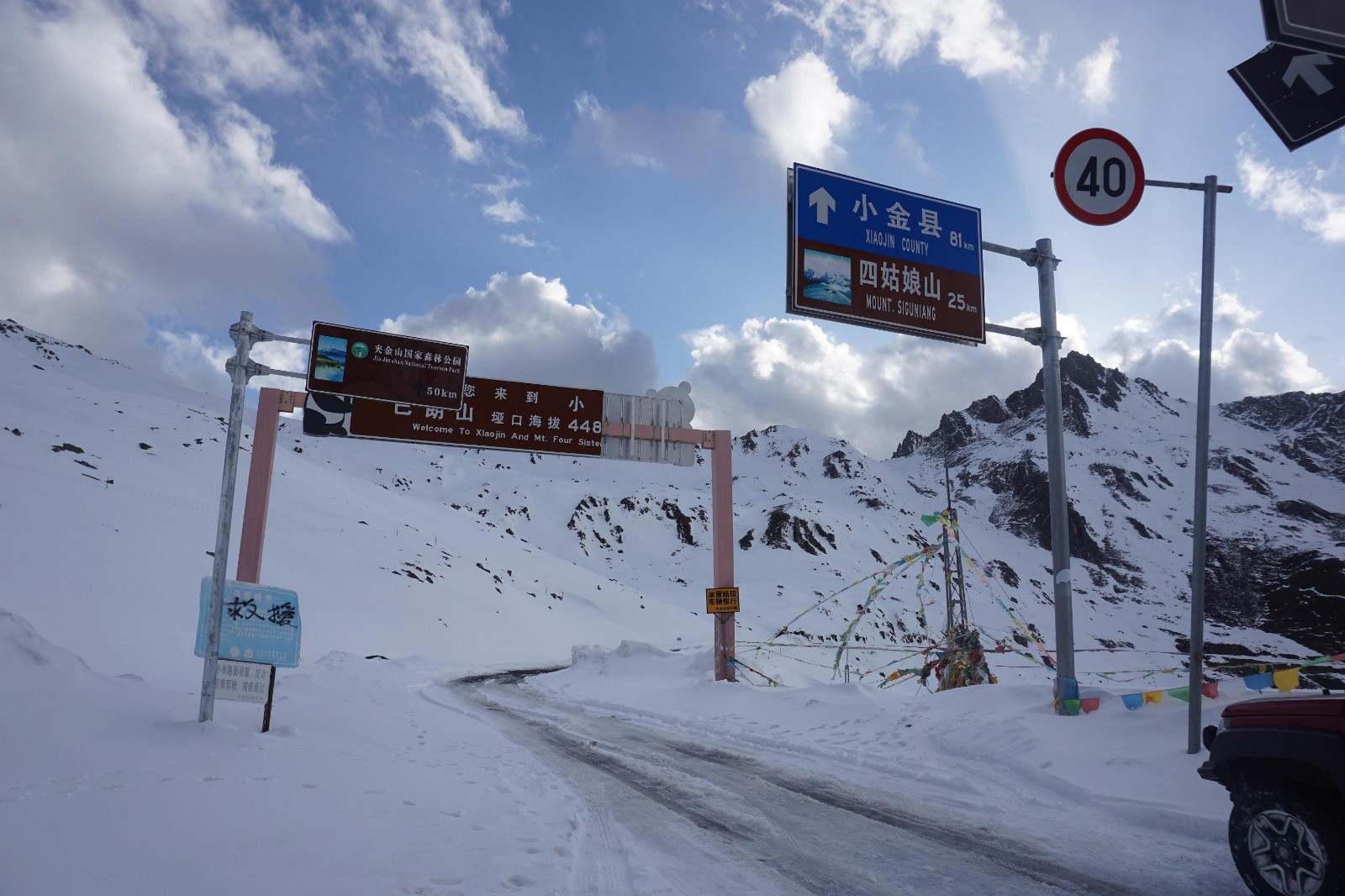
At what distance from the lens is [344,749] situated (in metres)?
8.03

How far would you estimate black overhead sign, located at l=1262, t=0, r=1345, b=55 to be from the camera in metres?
3.52

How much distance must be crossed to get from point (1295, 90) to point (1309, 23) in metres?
1.21

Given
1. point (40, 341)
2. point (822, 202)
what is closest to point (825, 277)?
point (822, 202)

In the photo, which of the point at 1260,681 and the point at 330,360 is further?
the point at 330,360

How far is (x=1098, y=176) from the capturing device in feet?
27.5

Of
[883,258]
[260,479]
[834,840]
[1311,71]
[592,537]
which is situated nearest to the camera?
[1311,71]

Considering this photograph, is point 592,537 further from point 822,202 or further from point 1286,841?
point 1286,841

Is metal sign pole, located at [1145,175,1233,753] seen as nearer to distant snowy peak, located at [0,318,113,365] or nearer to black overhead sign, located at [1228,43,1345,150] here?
black overhead sign, located at [1228,43,1345,150]

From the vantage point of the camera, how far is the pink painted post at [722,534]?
703 inches

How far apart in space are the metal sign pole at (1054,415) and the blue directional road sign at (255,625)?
985cm

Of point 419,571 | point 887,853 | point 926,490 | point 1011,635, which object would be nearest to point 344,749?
point 887,853

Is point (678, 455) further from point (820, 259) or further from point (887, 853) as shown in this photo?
point (887, 853)

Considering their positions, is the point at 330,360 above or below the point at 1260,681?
above

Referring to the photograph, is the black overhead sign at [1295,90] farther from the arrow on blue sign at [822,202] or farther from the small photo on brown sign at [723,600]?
the small photo on brown sign at [723,600]
